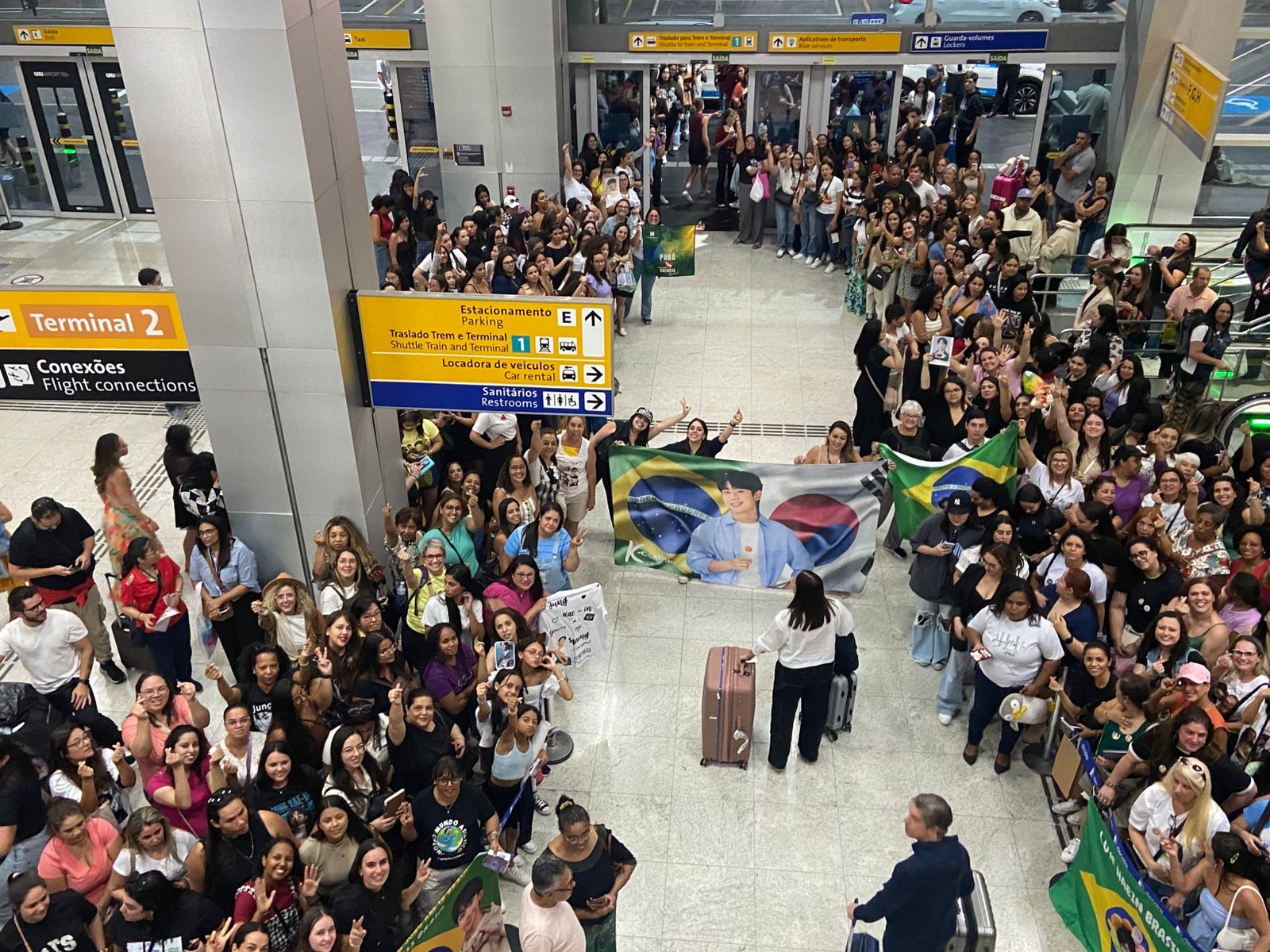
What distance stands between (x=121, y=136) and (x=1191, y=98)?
1627 cm

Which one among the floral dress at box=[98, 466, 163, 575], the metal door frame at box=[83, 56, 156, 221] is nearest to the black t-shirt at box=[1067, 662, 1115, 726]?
the floral dress at box=[98, 466, 163, 575]

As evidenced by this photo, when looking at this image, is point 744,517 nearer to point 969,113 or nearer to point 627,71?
point 627,71

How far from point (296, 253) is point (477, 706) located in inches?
123

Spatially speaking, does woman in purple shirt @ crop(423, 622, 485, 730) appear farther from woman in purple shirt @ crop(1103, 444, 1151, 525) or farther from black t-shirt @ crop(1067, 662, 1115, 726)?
woman in purple shirt @ crop(1103, 444, 1151, 525)

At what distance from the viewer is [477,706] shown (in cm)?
640

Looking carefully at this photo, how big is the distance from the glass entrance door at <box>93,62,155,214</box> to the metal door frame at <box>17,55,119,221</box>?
0.47 feet

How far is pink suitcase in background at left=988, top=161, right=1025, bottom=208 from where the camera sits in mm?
15891

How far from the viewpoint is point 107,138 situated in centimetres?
1847

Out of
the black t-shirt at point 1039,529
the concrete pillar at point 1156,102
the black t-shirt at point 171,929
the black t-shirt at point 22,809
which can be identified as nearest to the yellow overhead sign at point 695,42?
the concrete pillar at point 1156,102

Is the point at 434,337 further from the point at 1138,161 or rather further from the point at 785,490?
the point at 1138,161

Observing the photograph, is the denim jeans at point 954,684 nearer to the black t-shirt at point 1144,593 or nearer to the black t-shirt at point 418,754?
the black t-shirt at point 1144,593

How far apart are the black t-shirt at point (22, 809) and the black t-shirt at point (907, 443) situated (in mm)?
6224

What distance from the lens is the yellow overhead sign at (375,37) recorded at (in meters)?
16.4

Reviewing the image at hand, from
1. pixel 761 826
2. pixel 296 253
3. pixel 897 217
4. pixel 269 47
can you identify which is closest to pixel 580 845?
pixel 761 826
